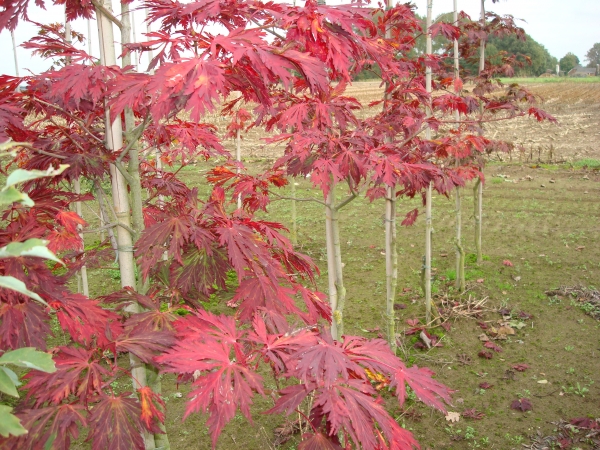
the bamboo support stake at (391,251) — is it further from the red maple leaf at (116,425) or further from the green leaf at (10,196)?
the green leaf at (10,196)

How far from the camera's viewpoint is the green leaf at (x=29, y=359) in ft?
2.60

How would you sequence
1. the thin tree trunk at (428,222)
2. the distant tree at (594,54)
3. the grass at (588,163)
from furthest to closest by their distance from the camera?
the distant tree at (594,54) → the grass at (588,163) → the thin tree trunk at (428,222)

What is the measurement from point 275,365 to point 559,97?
2551cm

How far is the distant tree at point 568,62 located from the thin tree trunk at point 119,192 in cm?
6546

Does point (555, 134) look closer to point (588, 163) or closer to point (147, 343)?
point (588, 163)

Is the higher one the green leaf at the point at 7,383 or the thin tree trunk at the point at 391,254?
the green leaf at the point at 7,383

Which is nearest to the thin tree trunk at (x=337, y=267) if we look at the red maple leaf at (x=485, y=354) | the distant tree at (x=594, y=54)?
the red maple leaf at (x=485, y=354)

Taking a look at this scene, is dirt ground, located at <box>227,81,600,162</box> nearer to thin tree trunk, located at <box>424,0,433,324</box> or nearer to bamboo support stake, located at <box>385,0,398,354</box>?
thin tree trunk, located at <box>424,0,433,324</box>

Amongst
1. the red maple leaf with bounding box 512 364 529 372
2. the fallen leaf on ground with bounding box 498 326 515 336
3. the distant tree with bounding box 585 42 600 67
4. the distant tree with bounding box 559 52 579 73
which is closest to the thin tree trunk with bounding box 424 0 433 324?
the fallen leaf on ground with bounding box 498 326 515 336

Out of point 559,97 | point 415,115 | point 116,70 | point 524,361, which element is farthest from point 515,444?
point 559,97

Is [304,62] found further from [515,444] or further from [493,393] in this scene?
[493,393]

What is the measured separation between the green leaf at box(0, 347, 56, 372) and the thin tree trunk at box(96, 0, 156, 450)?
3.75 ft

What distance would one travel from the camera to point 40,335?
1253 millimetres

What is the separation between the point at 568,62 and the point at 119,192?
6884 centimetres
